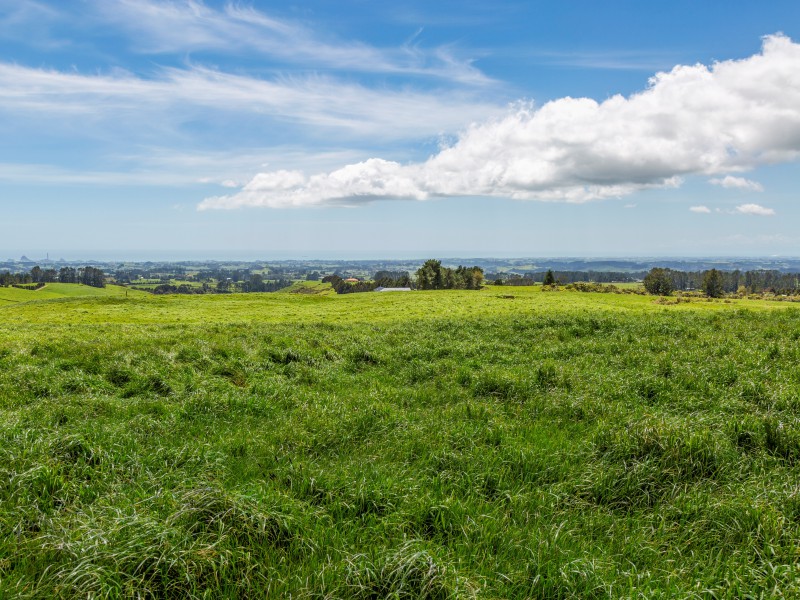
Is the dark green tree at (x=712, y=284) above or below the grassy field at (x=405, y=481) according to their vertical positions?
above

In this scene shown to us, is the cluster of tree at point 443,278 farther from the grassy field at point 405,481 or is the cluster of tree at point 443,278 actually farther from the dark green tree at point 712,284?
the grassy field at point 405,481

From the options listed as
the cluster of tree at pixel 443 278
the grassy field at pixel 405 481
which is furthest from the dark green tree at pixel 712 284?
the grassy field at pixel 405 481

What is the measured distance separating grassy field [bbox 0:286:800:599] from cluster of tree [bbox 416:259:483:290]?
10590cm

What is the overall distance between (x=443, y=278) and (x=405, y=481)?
118 meters

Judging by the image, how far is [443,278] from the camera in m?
123

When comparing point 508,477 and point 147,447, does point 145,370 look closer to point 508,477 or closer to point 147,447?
point 147,447

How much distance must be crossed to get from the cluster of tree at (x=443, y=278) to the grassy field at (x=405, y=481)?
106 meters

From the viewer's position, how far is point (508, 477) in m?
6.84

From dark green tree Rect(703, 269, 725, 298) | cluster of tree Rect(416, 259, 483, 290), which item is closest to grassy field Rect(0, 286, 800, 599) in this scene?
dark green tree Rect(703, 269, 725, 298)

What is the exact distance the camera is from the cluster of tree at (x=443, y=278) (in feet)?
392

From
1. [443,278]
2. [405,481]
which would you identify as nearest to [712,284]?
[443,278]

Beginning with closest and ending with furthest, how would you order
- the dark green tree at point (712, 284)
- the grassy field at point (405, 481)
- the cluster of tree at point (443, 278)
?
1. the grassy field at point (405, 481)
2. the dark green tree at point (712, 284)
3. the cluster of tree at point (443, 278)

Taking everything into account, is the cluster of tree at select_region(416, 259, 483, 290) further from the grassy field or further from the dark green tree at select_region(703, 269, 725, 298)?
the grassy field

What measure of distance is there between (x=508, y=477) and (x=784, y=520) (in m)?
Result: 3.31
